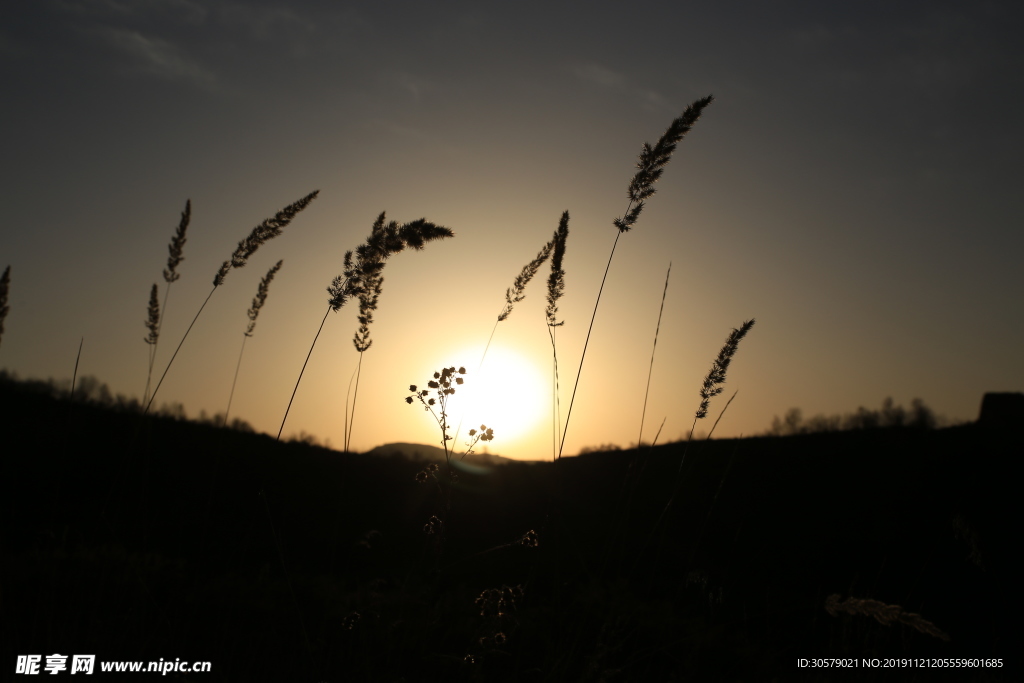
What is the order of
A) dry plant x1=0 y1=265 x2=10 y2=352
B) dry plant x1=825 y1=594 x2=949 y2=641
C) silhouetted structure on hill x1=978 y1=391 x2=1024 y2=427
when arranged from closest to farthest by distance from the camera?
dry plant x1=825 y1=594 x2=949 y2=641
dry plant x1=0 y1=265 x2=10 y2=352
silhouetted structure on hill x1=978 y1=391 x2=1024 y2=427

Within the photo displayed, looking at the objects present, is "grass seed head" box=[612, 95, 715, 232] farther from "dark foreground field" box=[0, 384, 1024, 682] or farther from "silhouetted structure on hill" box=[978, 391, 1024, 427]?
"silhouetted structure on hill" box=[978, 391, 1024, 427]

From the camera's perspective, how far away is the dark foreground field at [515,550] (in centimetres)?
268

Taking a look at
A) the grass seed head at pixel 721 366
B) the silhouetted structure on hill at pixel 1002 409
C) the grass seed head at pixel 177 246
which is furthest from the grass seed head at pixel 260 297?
the silhouetted structure on hill at pixel 1002 409

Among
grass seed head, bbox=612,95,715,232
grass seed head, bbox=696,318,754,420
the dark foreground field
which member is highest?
grass seed head, bbox=612,95,715,232

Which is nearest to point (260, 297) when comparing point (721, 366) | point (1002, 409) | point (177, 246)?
point (177, 246)

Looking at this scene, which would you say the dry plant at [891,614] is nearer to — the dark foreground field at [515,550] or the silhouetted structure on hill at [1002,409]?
the dark foreground field at [515,550]

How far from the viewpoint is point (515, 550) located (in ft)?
20.1

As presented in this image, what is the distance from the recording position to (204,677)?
203 centimetres

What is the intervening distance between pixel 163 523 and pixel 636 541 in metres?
5.65

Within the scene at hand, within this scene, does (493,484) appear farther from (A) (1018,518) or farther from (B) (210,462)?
(A) (1018,518)

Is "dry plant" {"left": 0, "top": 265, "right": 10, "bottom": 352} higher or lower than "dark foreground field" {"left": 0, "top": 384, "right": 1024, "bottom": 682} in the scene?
higher

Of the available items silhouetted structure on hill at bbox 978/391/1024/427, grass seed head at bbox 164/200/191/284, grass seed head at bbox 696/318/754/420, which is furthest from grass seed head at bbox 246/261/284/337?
silhouetted structure on hill at bbox 978/391/1024/427

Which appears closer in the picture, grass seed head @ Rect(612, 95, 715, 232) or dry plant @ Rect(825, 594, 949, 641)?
dry plant @ Rect(825, 594, 949, 641)

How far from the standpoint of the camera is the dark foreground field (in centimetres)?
268
